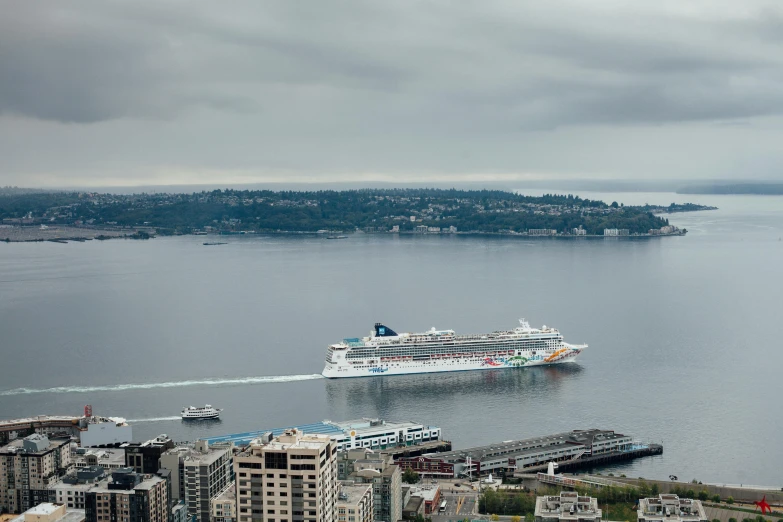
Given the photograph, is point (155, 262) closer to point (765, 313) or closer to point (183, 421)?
point (765, 313)

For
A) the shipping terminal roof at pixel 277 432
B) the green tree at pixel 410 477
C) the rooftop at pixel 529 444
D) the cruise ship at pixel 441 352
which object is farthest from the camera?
the cruise ship at pixel 441 352

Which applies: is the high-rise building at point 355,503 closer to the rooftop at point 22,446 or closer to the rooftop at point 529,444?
the rooftop at point 529,444

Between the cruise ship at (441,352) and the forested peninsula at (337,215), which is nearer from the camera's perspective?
the cruise ship at (441,352)

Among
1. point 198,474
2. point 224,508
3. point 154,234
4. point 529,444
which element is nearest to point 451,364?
point 529,444

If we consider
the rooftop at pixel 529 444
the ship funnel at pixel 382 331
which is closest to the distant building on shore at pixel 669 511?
the rooftop at pixel 529 444

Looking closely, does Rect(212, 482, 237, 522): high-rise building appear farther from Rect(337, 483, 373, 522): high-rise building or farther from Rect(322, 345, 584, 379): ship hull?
Rect(322, 345, 584, 379): ship hull

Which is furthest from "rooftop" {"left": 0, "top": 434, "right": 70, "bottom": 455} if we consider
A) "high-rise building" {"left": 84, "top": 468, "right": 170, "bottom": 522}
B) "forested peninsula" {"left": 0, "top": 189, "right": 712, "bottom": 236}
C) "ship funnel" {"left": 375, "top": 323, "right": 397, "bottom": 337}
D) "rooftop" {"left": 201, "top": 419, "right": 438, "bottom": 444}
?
"forested peninsula" {"left": 0, "top": 189, "right": 712, "bottom": 236}

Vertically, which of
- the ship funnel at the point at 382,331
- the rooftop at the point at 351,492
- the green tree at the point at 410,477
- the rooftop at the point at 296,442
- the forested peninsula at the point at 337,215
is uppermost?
the forested peninsula at the point at 337,215
